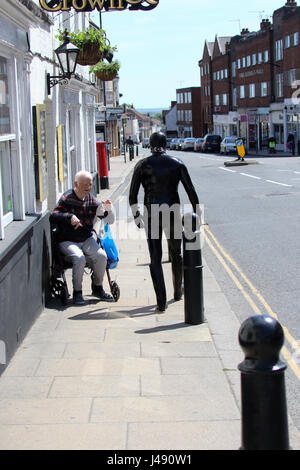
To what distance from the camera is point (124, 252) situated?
11602mm

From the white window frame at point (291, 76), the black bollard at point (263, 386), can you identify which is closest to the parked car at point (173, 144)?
the white window frame at point (291, 76)

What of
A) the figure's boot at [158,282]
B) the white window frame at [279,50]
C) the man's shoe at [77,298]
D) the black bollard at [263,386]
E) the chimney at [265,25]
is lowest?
the man's shoe at [77,298]

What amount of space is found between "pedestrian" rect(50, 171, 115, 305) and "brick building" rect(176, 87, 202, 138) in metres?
97.5

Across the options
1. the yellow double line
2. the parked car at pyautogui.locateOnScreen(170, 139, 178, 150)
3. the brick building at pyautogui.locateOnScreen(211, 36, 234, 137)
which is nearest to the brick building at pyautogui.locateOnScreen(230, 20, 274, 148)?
the brick building at pyautogui.locateOnScreen(211, 36, 234, 137)

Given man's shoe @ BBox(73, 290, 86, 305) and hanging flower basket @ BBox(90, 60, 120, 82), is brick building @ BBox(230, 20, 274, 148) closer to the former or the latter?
hanging flower basket @ BBox(90, 60, 120, 82)

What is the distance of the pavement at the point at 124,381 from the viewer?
4160mm

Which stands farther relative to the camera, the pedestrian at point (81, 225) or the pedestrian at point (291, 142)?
the pedestrian at point (291, 142)

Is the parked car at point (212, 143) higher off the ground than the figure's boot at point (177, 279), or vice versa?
the parked car at point (212, 143)

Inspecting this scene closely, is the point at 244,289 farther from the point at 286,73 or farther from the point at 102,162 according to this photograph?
the point at 286,73

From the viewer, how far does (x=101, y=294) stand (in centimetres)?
803

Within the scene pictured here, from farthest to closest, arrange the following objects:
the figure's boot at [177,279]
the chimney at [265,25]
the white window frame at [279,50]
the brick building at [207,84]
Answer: the brick building at [207,84], the chimney at [265,25], the white window frame at [279,50], the figure's boot at [177,279]

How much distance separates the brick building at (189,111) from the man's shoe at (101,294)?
97426 millimetres

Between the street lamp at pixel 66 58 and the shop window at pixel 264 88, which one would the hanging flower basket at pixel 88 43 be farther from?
the shop window at pixel 264 88

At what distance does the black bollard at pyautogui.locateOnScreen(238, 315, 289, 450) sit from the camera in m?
2.79
